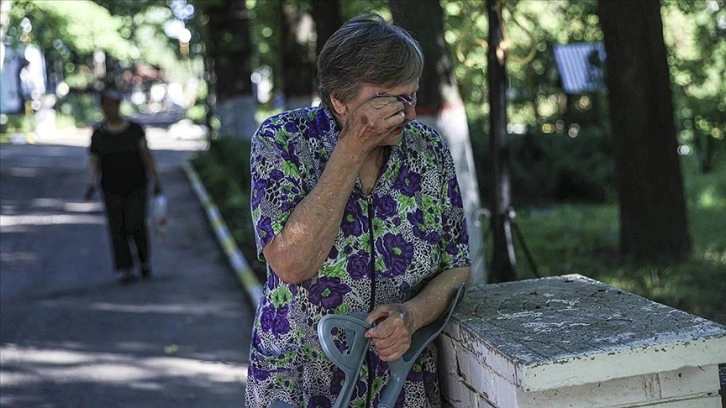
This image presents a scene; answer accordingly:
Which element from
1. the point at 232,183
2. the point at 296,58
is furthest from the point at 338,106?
the point at 296,58

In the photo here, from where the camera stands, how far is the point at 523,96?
75.9 ft

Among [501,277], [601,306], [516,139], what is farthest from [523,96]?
[601,306]

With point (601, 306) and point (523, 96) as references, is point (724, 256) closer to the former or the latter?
point (601, 306)

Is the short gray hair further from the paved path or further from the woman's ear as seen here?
→ the paved path

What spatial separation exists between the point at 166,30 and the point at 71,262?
16.4 meters

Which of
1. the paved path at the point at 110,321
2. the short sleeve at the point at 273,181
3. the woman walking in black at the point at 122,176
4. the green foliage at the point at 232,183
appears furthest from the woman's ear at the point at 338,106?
the woman walking in black at the point at 122,176

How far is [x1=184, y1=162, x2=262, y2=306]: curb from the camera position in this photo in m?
10.4

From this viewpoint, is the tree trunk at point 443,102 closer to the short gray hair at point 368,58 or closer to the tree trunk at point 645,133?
the tree trunk at point 645,133

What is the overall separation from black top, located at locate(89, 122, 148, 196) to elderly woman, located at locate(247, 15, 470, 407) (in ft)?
29.6

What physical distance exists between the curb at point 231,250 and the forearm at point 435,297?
336 cm

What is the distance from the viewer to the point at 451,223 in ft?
9.53

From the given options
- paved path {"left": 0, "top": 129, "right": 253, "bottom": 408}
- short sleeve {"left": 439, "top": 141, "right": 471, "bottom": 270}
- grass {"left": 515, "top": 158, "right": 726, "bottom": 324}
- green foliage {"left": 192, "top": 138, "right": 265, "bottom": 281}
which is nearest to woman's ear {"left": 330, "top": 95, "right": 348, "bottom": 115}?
short sleeve {"left": 439, "top": 141, "right": 471, "bottom": 270}

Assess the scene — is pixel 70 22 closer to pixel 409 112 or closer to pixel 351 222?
pixel 351 222

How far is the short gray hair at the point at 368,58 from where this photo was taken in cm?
267
